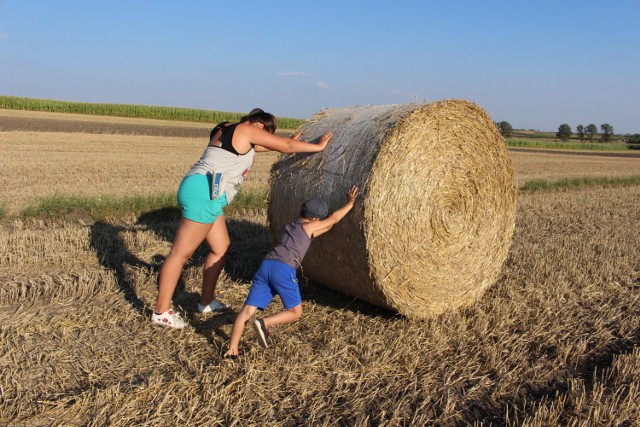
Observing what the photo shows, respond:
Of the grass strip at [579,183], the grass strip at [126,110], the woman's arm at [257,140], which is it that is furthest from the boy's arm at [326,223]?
the grass strip at [126,110]

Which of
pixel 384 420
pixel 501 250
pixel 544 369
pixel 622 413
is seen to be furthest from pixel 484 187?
pixel 384 420

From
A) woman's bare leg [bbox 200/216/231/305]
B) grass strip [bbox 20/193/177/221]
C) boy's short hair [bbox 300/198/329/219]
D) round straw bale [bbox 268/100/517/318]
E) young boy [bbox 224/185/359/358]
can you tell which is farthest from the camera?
grass strip [bbox 20/193/177/221]

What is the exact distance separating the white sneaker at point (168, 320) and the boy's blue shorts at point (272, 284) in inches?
29.8

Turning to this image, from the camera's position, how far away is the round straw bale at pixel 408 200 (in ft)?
15.2

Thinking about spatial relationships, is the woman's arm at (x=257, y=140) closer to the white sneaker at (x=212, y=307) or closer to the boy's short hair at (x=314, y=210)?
the boy's short hair at (x=314, y=210)

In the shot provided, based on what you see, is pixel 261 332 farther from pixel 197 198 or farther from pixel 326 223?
pixel 197 198

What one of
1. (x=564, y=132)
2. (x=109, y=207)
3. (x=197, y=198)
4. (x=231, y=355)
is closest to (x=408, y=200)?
(x=197, y=198)

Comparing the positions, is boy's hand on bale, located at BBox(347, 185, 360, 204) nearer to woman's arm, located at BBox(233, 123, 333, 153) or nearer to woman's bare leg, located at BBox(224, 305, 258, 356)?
woman's arm, located at BBox(233, 123, 333, 153)

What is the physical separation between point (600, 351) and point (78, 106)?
55477 mm

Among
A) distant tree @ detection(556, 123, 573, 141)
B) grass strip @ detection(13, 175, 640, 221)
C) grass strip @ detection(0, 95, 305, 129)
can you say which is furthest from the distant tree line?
grass strip @ detection(13, 175, 640, 221)

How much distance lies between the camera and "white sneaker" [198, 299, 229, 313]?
5020 mm

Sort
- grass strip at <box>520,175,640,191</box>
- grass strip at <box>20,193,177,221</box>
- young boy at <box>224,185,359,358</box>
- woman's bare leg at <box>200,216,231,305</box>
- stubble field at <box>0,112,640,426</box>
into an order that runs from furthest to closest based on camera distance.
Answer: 1. grass strip at <box>520,175,640,191</box>
2. grass strip at <box>20,193,177,221</box>
3. woman's bare leg at <box>200,216,231,305</box>
4. young boy at <box>224,185,359,358</box>
5. stubble field at <box>0,112,640,426</box>

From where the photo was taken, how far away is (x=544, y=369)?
402 cm

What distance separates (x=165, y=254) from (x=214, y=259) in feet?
6.05
